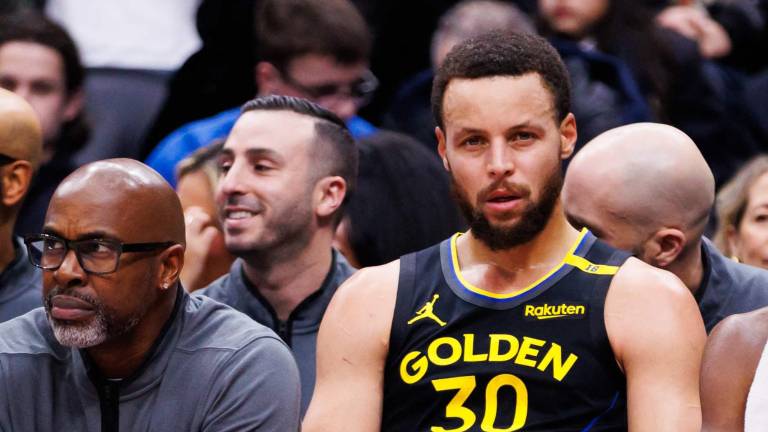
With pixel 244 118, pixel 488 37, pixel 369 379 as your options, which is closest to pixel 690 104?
pixel 244 118

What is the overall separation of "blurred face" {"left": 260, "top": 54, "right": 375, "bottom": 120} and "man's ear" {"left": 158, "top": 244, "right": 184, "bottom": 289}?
1579 millimetres

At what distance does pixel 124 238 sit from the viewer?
319 cm

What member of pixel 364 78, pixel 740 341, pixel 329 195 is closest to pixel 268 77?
pixel 364 78

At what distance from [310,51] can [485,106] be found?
70.9 inches

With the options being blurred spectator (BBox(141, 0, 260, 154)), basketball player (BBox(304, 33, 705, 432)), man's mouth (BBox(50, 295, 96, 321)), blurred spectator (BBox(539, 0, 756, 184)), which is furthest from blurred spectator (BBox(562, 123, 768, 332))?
blurred spectator (BBox(141, 0, 260, 154))

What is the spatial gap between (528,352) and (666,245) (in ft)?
2.26

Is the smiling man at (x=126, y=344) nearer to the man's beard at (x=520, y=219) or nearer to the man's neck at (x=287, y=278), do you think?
the man's beard at (x=520, y=219)

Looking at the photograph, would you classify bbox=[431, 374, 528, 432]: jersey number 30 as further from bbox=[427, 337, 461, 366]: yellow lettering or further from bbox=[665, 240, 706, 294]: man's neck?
bbox=[665, 240, 706, 294]: man's neck

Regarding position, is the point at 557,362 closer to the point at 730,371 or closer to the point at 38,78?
the point at 730,371

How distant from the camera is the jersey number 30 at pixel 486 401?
302cm

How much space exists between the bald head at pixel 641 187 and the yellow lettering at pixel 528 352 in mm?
594

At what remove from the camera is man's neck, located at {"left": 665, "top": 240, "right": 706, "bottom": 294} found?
3604 millimetres

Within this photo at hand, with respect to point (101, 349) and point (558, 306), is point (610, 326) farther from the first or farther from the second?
point (101, 349)

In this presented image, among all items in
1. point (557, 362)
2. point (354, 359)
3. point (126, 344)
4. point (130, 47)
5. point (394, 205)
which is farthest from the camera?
point (130, 47)
